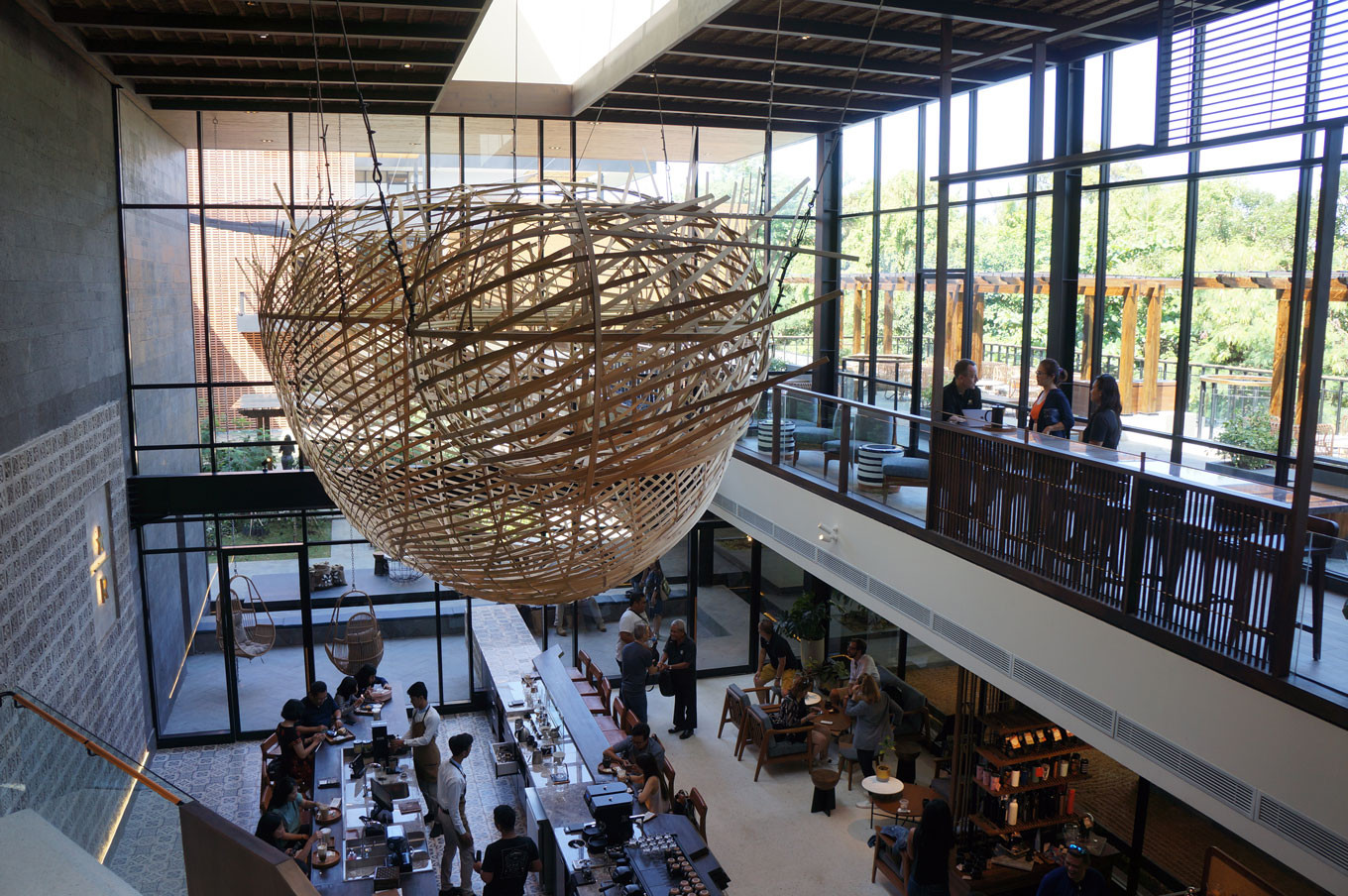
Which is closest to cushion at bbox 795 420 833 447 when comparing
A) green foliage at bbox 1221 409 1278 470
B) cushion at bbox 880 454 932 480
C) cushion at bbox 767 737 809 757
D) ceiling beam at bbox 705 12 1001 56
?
cushion at bbox 880 454 932 480

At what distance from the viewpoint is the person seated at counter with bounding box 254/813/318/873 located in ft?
21.9

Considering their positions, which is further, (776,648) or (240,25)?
(776,648)

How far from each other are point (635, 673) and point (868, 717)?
2.33 meters

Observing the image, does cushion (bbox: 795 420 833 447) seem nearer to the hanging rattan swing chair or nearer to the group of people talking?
the group of people talking

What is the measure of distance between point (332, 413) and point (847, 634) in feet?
32.5

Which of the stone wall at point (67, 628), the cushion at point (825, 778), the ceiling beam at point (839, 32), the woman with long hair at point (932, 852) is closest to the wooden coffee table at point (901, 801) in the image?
the cushion at point (825, 778)

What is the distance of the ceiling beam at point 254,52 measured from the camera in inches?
284

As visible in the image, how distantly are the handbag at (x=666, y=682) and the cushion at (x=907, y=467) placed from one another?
363cm

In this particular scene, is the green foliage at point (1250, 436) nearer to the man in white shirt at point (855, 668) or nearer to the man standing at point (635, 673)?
the man in white shirt at point (855, 668)

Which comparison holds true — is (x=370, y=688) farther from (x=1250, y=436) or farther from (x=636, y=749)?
(x=1250, y=436)

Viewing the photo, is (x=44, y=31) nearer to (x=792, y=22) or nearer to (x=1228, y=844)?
(x=792, y=22)

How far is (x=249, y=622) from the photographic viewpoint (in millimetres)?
10680

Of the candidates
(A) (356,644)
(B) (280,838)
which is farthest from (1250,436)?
(A) (356,644)

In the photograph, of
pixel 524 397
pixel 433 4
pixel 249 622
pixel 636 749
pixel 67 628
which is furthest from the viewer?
pixel 249 622
